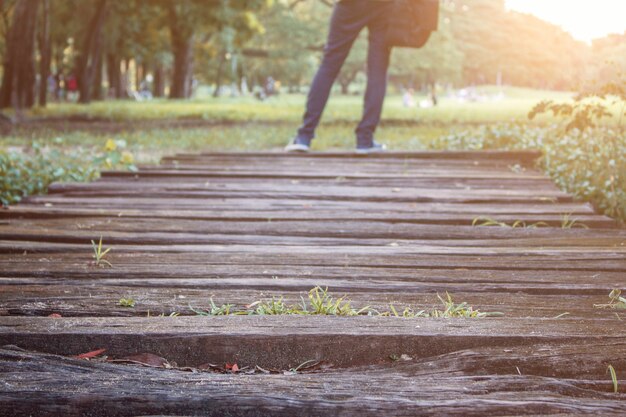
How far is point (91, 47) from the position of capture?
27875 mm

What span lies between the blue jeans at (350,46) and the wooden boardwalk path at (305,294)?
2412 millimetres

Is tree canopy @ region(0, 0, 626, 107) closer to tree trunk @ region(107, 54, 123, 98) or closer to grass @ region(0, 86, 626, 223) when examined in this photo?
tree trunk @ region(107, 54, 123, 98)

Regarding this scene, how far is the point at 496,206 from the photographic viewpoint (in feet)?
17.5

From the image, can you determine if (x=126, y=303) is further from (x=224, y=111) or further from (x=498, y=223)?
(x=224, y=111)

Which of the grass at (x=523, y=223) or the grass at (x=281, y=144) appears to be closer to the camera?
the grass at (x=523, y=223)

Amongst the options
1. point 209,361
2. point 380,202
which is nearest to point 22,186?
point 380,202

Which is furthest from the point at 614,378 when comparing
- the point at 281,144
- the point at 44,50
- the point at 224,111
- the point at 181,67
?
the point at 181,67

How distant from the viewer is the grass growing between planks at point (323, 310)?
2.77 m

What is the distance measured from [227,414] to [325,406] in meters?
0.23

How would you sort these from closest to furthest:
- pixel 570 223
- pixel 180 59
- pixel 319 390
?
pixel 319 390 < pixel 570 223 < pixel 180 59

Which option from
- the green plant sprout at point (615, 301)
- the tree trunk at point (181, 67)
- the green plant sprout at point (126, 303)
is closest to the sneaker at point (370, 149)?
the green plant sprout at point (615, 301)

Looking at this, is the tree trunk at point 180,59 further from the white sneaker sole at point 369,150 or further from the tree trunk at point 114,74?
the white sneaker sole at point 369,150

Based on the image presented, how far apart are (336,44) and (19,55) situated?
13.6 meters

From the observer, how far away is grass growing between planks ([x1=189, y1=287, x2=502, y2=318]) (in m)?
2.77
